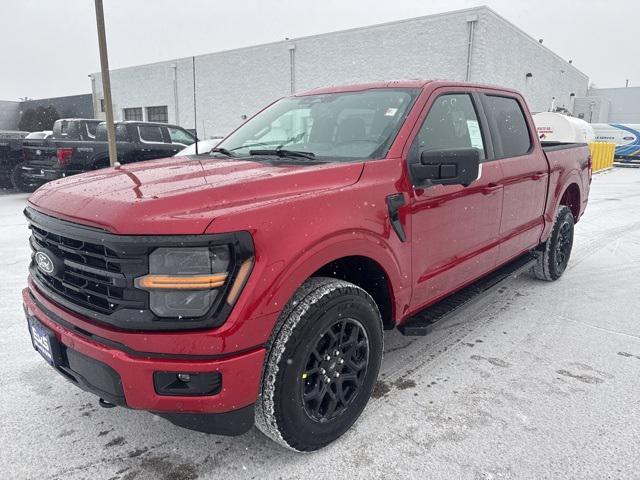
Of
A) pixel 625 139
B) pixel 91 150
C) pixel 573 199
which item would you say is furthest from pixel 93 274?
pixel 625 139

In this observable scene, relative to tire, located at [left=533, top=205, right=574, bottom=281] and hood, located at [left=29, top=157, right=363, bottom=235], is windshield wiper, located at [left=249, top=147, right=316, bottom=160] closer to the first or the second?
hood, located at [left=29, top=157, right=363, bottom=235]

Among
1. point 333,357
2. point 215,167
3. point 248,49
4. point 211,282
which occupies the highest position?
point 248,49

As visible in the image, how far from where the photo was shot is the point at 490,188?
334 centimetres

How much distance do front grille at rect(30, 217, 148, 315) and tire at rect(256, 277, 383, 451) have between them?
0.61 metres

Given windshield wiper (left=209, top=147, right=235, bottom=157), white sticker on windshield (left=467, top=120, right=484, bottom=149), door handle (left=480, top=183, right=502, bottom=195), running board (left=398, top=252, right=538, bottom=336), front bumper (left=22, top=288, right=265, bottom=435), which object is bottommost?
running board (left=398, top=252, right=538, bottom=336)

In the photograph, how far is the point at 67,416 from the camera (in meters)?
2.59

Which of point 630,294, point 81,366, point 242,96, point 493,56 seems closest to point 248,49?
point 242,96

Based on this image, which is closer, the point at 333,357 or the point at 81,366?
the point at 81,366

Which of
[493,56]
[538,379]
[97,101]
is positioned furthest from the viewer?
[97,101]

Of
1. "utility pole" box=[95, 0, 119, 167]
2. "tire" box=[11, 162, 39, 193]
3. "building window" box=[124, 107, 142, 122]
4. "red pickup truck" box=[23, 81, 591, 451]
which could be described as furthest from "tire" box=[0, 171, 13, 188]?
"building window" box=[124, 107, 142, 122]

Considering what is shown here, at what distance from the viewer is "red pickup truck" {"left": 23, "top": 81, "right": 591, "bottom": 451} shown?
182cm

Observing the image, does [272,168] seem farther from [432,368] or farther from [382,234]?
[432,368]

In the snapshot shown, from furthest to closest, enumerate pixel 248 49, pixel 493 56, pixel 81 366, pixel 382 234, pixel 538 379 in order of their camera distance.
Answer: pixel 248 49 → pixel 493 56 → pixel 538 379 → pixel 382 234 → pixel 81 366

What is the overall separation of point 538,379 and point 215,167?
2.34m
